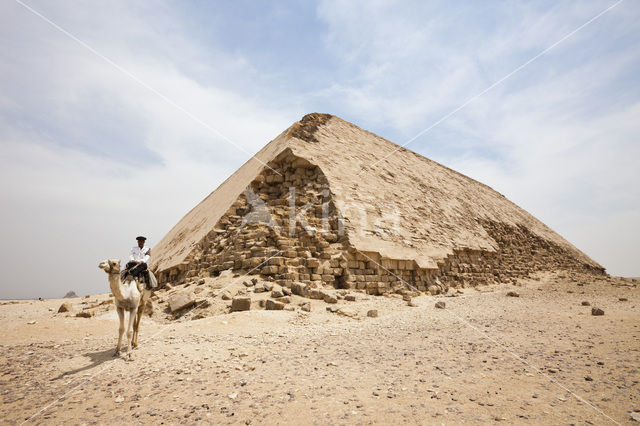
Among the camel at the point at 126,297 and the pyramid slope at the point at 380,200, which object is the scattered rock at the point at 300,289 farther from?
the camel at the point at 126,297

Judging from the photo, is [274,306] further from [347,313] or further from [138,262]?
[138,262]

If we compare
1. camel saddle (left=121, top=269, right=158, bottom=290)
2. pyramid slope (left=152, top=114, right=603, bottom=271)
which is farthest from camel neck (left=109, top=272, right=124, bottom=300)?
pyramid slope (left=152, top=114, right=603, bottom=271)

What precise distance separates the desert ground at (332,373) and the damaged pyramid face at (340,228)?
320 centimetres

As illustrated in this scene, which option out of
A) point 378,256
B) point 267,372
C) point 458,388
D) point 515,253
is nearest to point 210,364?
point 267,372

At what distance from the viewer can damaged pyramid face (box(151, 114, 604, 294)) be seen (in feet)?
29.0

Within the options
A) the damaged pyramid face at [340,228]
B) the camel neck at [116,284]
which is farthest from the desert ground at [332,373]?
the damaged pyramid face at [340,228]

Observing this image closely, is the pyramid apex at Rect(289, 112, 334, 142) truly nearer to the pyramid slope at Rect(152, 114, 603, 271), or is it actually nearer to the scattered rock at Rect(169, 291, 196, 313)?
the pyramid slope at Rect(152, 114, 603, 271)

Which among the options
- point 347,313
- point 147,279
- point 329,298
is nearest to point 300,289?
point 329,298

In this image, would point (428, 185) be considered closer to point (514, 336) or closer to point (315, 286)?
point (315, 286)

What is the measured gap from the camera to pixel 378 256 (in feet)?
30.7

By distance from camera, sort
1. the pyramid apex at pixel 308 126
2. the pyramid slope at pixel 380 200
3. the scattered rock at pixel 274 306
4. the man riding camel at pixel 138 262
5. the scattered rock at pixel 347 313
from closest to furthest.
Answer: the man riding camel at pixel 138 262 < the scattered rock at pixel 347 313 < the scattered rock at pixel 274 306 < the pyramid slope at pixel 380 200 < the pyramid apex at pixel 308 126

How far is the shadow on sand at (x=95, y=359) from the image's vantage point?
3602 millimetres

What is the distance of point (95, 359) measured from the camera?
4.03 m

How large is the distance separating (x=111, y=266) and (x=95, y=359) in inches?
46.2
